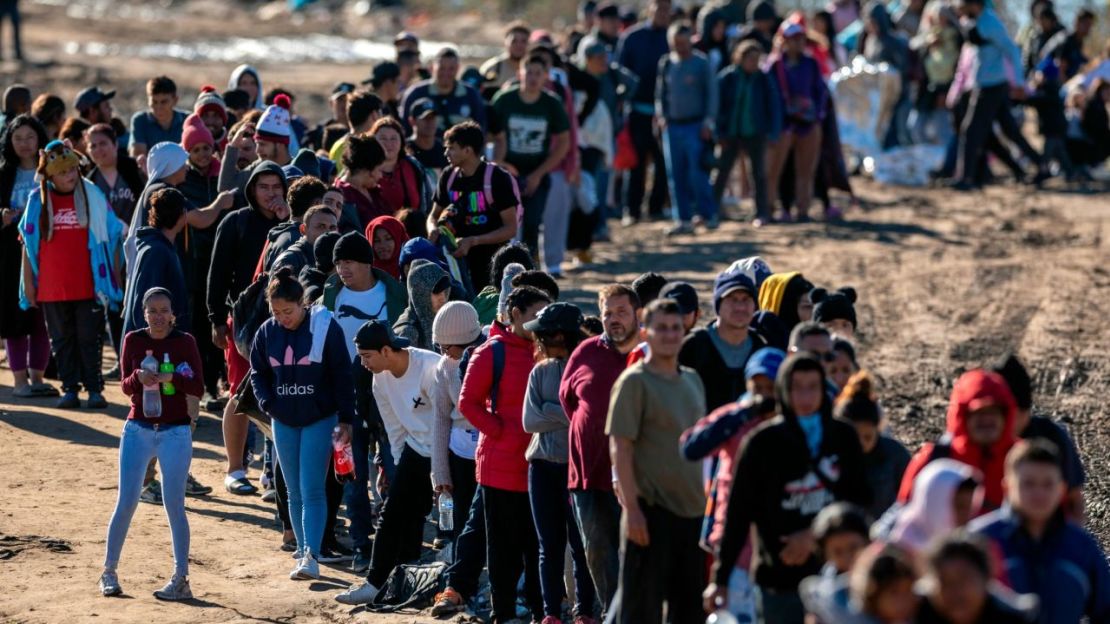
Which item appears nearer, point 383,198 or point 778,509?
point 778,509

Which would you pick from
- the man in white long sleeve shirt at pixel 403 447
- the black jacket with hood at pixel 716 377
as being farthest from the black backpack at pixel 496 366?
the black jacket with hood at pixel 716 377

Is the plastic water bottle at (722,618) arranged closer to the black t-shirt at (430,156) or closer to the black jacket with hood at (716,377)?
the black jacket with hood at (716,377)

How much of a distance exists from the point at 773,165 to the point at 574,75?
2.76 m

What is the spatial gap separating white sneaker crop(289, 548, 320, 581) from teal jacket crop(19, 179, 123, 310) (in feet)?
12.3

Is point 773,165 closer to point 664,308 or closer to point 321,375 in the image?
point 321,375

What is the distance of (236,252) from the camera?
12203 millimetres

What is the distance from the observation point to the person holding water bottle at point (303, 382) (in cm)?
1022

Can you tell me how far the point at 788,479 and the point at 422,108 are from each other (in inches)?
323

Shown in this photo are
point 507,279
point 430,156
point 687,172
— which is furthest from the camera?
point 687,172

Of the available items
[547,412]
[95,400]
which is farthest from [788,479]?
[95,400]

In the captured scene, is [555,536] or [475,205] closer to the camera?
[555,536]

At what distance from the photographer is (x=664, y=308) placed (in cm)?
799

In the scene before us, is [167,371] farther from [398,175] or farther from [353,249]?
Result: [398,175]

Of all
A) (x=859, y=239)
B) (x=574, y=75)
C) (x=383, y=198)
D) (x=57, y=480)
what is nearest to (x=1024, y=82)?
(x=859, y=239)
